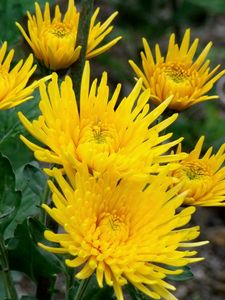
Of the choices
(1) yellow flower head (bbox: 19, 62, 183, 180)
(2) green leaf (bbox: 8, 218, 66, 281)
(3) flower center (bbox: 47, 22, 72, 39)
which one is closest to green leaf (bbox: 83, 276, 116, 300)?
(2) green leaf (bbox: 8, 218, 66, 281)

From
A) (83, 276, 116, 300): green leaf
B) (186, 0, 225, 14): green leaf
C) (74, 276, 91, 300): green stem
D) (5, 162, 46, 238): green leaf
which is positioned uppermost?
(186, 0, 225, 14): green leaf

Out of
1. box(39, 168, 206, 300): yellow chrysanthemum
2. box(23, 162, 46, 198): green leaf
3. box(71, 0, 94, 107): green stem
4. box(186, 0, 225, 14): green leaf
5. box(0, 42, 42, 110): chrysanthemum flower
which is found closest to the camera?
box(39, 168, 206, 300): yellow chrysanthemum

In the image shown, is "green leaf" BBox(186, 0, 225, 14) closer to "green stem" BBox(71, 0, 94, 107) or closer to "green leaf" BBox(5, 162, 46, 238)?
"green leaf" BBox(5, 162, 46, 238)

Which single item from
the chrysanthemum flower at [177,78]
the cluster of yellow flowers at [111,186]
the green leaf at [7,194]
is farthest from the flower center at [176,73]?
the green leaf at [7,194]

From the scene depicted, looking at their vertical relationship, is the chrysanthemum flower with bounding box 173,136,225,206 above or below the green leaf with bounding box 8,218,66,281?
above

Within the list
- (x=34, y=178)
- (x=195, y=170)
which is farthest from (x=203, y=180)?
(x=34, y=178)

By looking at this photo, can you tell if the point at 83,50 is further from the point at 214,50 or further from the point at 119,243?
the point at 214,50
